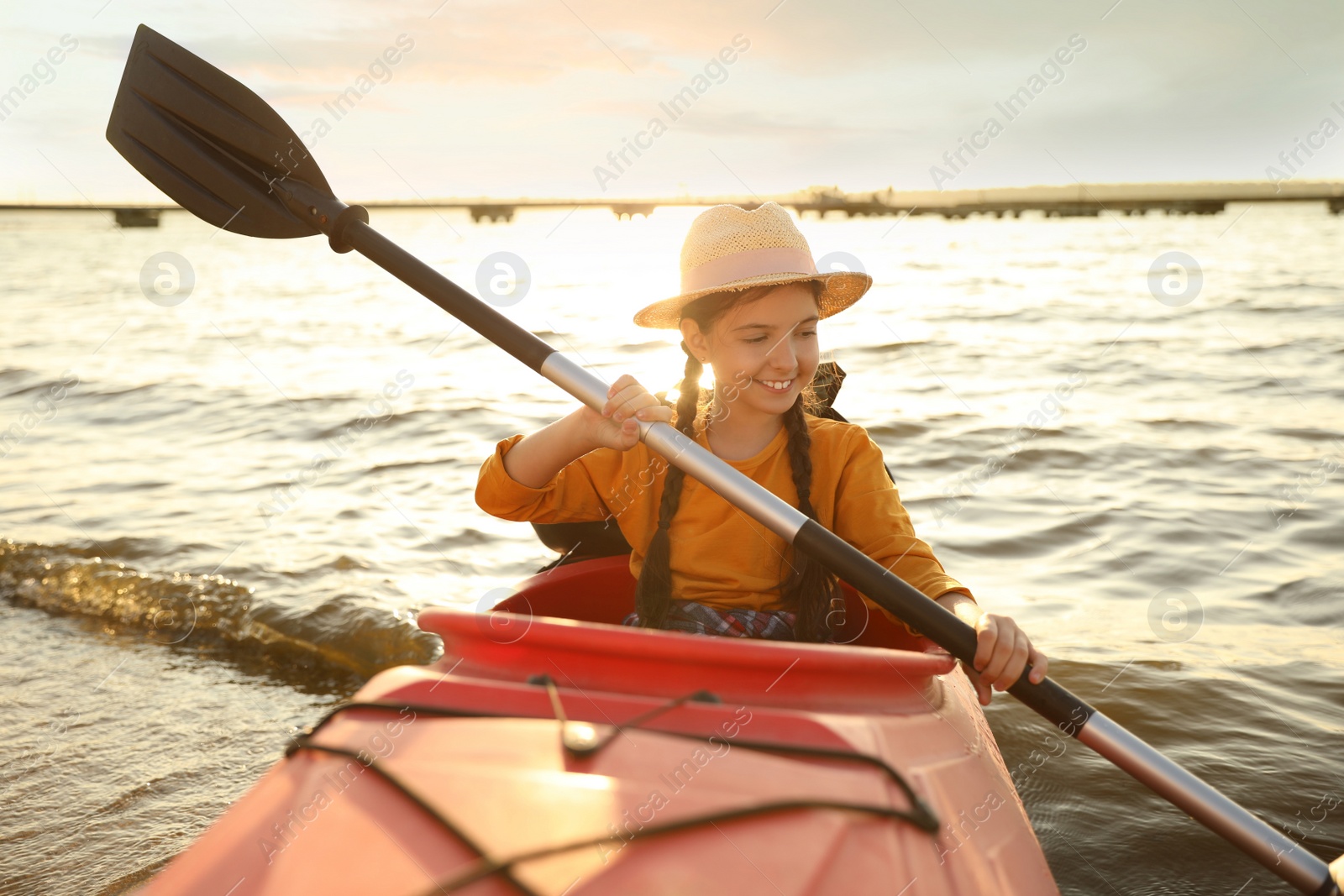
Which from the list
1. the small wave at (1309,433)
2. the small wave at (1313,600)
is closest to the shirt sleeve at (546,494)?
the small wave at (1313,600)

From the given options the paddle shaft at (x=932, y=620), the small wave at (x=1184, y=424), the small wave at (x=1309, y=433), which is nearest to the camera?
the paddle shaft at (x=932, y=620)

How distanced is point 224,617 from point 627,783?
3.07 metres

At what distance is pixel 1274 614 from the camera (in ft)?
11.6

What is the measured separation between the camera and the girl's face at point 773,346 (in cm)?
202

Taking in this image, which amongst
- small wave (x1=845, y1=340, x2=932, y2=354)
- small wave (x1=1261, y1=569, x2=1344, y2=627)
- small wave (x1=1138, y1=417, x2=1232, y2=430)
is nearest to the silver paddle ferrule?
small wave (x1=1261, y1=569, x2=1344, y2=627)

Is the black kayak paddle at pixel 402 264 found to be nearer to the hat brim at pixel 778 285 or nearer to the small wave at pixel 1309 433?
the hat brim at pixel 778 285

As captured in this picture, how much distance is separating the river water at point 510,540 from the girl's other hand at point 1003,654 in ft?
3.16

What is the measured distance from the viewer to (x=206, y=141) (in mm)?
2285

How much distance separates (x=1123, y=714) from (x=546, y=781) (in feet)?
8.01

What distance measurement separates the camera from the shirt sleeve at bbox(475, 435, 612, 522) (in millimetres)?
2059

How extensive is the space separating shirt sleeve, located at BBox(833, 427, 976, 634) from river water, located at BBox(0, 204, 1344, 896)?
94 centimetres

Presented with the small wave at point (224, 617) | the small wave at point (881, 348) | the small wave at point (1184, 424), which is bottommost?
the small wave at point (224, 617)

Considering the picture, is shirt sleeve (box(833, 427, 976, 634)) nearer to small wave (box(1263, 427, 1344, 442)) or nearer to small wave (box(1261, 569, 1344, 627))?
small wave (box(1261, 569, 1344, 627))

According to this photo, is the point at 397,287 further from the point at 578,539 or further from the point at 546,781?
the point at 546,781
